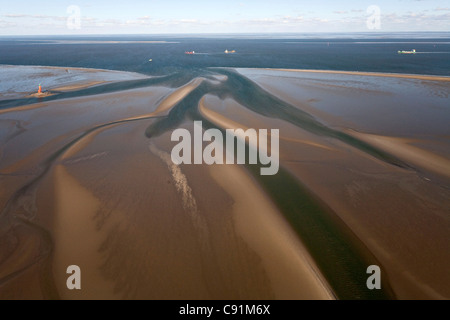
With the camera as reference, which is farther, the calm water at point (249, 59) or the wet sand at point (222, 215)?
the calm water at point (249, 59)

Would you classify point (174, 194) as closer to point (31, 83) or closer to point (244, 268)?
point (244, 268)

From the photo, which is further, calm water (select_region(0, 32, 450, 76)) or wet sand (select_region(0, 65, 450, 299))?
calm water (select_region(0, 32, 450, 76))

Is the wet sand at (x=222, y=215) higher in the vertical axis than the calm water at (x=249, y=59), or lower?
lower

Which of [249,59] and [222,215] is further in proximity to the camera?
[249,59]

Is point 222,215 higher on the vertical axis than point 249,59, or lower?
lower

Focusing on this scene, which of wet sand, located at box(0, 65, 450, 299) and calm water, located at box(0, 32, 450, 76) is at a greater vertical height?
calm water, located at box(0, 32, 450, 76)

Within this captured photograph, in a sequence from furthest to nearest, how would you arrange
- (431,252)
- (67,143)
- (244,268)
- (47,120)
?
1. (47,120)
2. (67,143)
3. (431,252)
4. (244,268)
